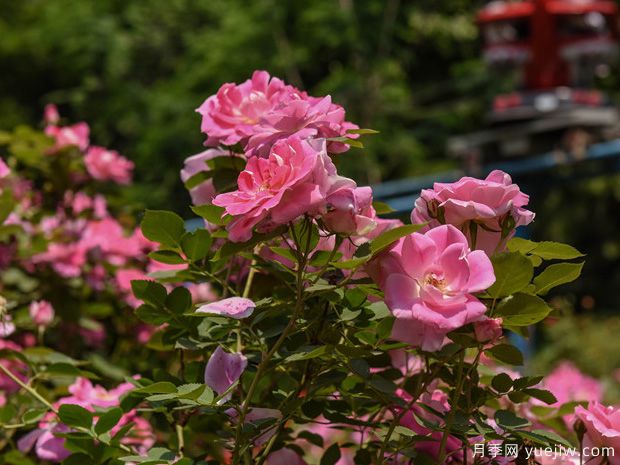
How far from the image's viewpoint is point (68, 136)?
159 centimetres

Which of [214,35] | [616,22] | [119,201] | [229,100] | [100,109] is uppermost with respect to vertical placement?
[229,100]

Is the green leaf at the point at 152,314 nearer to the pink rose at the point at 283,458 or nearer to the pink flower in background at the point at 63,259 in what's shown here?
the pink rose at the point at 283,458

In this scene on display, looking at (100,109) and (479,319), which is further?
(100,109)

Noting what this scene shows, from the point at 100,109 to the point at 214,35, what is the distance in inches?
62.3

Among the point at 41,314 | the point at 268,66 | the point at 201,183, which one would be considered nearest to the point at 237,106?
the point at 201,183

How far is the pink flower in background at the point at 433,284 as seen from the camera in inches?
25.3

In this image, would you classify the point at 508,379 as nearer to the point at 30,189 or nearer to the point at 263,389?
the point at 263,389

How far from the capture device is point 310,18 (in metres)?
10.1

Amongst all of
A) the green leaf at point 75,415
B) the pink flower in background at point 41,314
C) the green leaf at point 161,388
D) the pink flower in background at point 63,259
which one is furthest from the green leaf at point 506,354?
the pink flower in background at point 63,259

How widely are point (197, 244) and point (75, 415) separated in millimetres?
179

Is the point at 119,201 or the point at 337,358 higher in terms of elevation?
the point at 337,358

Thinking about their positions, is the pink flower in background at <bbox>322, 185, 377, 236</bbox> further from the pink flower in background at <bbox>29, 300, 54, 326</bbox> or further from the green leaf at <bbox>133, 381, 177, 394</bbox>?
the pink flower in background at <bbox>29, 300, 54, 326</bbox>

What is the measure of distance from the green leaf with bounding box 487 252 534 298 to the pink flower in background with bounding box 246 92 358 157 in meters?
0.18

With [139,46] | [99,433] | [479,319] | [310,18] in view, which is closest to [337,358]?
[479,319]
